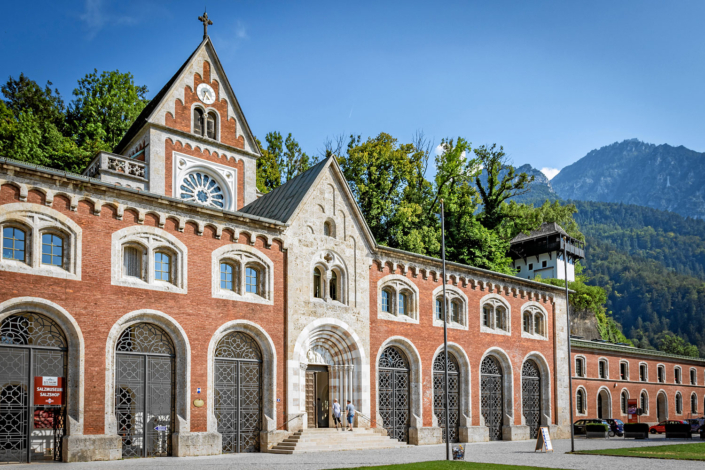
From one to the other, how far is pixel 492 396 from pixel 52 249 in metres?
22.5

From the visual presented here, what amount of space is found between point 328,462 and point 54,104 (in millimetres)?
42114

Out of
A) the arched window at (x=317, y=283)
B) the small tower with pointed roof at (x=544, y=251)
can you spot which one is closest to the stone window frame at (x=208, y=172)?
the arched window at (x=317, y=283)

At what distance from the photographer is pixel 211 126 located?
1276 inches

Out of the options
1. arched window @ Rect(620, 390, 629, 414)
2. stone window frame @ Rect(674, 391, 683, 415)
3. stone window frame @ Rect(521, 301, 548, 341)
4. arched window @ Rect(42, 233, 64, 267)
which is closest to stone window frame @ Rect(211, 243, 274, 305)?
arched window @ Rect(42, 233, 64, 267)

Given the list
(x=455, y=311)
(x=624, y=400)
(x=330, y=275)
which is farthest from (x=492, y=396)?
(x=624, y=400)

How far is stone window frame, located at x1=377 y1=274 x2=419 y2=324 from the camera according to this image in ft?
96.0

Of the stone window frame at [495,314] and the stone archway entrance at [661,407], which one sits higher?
the stone window frame at [495,314]

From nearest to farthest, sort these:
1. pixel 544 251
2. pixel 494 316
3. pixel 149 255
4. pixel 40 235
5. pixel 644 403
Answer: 1. pixel 40 235
2. pixel 149 255
3. pixel 494 316
4. pixel 644 403
5. pixel 544 251

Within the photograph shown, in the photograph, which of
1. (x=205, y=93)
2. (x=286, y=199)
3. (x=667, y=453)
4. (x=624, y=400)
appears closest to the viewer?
(x=667, y=453)

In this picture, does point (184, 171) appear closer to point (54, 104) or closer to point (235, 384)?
point (235, 384)

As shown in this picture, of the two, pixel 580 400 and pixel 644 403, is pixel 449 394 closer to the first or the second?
pixel 580 400

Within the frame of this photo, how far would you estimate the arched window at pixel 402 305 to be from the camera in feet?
99.3

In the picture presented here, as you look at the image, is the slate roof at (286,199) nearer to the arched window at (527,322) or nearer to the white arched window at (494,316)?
the white arched window at (494,316)

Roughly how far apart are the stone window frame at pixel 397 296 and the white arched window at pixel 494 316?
15.5 ft
